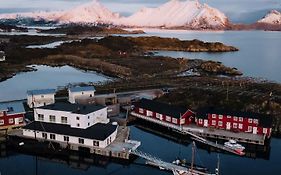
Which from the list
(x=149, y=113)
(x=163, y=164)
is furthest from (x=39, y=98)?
(x=163, y=164)

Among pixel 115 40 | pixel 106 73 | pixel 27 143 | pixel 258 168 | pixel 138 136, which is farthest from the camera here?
pixel 115 40

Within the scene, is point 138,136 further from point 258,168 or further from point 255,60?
point 255,60

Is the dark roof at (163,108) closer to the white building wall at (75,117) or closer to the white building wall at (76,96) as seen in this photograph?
the white building wall at (76,96)

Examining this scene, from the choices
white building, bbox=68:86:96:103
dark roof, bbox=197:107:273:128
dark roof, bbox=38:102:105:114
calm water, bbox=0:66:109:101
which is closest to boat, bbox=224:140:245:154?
dark roof, bbox=197:107:273:128

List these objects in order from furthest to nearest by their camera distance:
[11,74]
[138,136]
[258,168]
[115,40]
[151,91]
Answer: [115,40]
[11,74]
[151,91]
[138,136]
[258,168]

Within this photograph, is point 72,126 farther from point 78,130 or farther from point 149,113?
point 149,113

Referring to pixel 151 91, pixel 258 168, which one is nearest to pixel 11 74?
pixel 151 91

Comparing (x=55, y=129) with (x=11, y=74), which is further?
(x=11, y=74)
